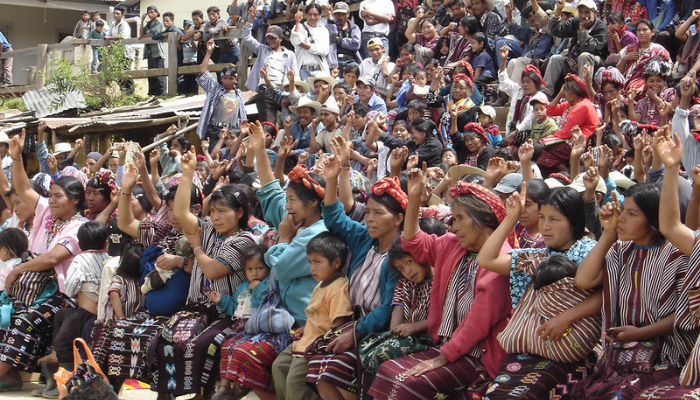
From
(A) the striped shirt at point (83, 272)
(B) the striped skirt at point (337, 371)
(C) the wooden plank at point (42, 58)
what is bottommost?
(C) the wooden plank at point (42, 58)

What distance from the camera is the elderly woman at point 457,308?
15.0 ft

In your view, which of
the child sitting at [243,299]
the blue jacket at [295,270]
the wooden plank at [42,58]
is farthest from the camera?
the wooden plank at [42,58]

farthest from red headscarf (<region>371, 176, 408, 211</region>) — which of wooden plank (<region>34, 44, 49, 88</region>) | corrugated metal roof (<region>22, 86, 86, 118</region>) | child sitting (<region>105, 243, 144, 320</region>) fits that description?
wooden plank (<region>34, 44, 49, 88</region>)

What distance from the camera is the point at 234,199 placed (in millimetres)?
6246

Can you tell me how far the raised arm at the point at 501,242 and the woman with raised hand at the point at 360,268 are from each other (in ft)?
2.86

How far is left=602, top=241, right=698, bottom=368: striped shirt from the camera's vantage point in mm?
3902

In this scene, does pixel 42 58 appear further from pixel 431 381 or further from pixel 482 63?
pixel 431 381

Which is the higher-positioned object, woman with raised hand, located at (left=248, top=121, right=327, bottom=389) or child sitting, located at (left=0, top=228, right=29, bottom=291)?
woman with raised hand, located at (left=248, top=121, right=327, bottom=389)

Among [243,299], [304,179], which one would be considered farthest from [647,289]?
[243,299]

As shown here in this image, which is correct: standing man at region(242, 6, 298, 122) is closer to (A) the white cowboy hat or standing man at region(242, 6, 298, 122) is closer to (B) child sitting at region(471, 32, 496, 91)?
(A) the white cowboy hat

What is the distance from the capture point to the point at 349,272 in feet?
18.3

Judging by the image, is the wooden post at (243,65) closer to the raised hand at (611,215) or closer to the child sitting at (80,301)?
the child sitting at (80,301)

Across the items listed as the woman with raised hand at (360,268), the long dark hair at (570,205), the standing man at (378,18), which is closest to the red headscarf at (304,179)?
the woman with raised hand at (360,268)

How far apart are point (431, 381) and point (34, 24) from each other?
23.3 m
